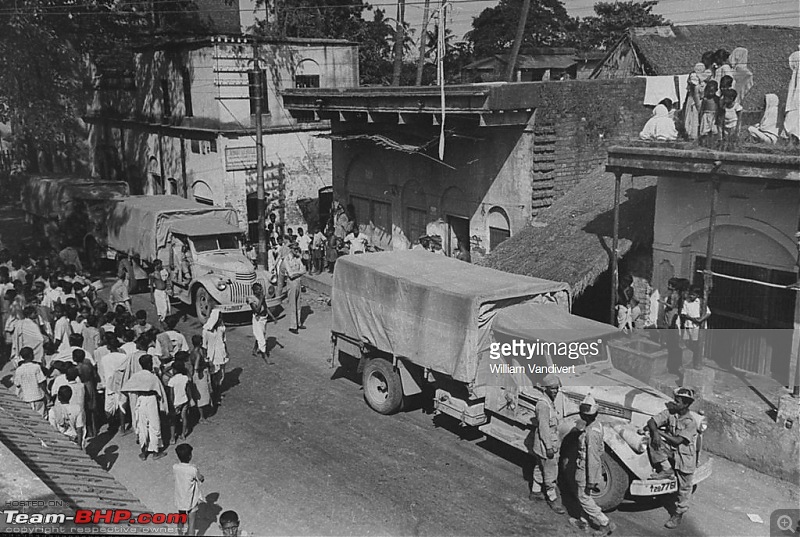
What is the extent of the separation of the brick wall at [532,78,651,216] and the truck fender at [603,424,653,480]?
31.1ft

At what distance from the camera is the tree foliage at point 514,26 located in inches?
2805

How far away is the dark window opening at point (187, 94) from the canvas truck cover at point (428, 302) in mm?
16253

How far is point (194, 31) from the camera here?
34.0 metres

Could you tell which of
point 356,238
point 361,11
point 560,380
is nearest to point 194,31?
point 361,11

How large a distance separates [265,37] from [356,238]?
967cm

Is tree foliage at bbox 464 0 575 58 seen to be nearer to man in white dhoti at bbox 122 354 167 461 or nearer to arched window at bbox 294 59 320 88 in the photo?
arched window at bbox 294 59 320 88

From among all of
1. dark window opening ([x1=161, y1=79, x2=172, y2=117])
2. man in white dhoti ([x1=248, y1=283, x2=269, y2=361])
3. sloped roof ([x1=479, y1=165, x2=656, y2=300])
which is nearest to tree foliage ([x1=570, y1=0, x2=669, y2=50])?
dark window opening ([x1=161, y1=79, x2=172, y2=117])

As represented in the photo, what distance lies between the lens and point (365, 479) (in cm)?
981

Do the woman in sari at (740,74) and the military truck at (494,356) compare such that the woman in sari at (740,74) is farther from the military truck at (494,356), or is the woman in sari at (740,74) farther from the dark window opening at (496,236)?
the dark window opening at (496,236)

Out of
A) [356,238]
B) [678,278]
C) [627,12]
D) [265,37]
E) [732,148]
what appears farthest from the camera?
[627,12]

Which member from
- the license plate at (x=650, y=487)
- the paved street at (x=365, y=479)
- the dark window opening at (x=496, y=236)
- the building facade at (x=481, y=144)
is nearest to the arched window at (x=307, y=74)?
the building facade at (x=481, y=144)

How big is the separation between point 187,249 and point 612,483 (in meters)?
12.1

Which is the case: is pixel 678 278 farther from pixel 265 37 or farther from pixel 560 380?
pixel 265 37

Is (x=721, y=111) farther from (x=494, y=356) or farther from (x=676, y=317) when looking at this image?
(x=494, y=356)
